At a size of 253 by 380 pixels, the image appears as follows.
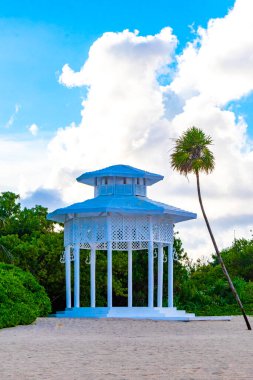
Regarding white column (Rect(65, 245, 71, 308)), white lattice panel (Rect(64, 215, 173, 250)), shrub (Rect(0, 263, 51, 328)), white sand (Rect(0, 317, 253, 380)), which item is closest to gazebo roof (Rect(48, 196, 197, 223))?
white lattice panel (Rect(64, 215, 173, 250))

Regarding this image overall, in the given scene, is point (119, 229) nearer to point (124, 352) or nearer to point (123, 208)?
point (123, 208)

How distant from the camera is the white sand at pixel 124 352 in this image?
13898mm

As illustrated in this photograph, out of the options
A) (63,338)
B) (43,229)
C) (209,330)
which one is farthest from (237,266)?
(63,338)

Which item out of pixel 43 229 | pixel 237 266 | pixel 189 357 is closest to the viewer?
pixel 189 357

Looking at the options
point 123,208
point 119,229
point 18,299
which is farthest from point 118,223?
point 18,299

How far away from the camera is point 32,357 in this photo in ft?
55.3

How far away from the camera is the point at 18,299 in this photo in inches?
1169

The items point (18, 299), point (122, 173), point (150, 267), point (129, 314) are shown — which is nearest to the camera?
point (18, 299)

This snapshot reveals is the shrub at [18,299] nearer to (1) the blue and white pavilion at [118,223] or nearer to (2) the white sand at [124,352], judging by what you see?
(2) the white sand at [124,352]

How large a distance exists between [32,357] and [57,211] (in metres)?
19.8

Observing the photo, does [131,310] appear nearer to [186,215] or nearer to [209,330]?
[186,215]

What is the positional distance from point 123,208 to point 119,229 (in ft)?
4.53

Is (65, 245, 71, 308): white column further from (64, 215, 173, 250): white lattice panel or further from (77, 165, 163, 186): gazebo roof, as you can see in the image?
(77, 165, 163, 186): gazebo roof

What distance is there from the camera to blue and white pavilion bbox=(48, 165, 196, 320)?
35.2 meters
